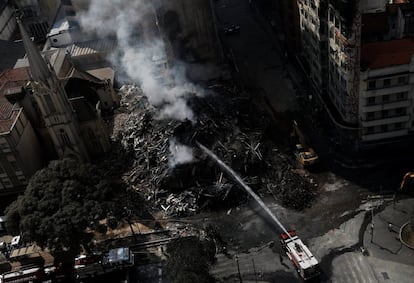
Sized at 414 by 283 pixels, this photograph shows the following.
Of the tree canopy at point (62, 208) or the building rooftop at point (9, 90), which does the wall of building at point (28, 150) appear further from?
the tree canopy at point (62, 208)

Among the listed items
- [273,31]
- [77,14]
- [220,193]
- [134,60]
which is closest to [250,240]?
[220,193]

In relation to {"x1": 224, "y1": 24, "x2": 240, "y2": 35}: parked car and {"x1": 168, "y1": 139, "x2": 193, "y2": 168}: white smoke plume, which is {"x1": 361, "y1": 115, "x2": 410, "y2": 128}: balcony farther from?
{"x1": 224, "y1": 24, "x2": 240, "y2": 35}: parked car

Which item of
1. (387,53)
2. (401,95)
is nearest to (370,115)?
(401,95)

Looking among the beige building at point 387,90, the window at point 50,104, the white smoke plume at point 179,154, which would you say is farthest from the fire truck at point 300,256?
the window at point 50,104

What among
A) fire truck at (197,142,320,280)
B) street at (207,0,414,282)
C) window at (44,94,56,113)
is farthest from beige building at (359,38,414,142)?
window at (44,94,56,113)

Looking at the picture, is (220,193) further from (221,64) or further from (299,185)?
(221,64)
